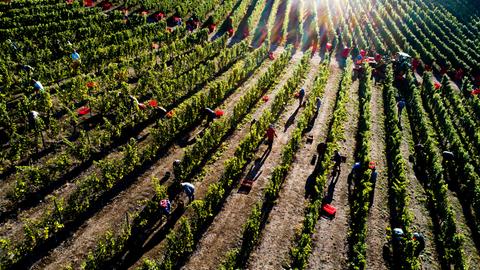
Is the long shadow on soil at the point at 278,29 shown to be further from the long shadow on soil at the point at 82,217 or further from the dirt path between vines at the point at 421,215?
the long shadow on soil at the point at 82,217

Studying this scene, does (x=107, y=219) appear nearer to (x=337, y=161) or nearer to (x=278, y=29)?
(x=337, y=161)

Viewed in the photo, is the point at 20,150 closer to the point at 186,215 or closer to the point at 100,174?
the point at 100,174

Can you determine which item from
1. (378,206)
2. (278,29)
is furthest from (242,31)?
(378,206)

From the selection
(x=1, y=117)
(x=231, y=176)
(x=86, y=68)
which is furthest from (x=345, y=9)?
(x=1, y=117)

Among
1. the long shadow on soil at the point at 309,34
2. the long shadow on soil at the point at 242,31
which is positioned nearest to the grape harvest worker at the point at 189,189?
the long shadow on soil at the point at 242,31

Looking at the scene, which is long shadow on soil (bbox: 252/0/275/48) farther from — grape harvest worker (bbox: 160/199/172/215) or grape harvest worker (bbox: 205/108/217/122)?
grape harvest worker (bbox: 160/199/172/215)

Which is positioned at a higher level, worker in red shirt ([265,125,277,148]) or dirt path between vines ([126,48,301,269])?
worker in red shirt ([265,125,277,148])

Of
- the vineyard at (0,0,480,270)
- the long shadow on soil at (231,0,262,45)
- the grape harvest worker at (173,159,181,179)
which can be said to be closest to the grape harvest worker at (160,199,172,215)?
the vineyard at (0,0,480,270)
